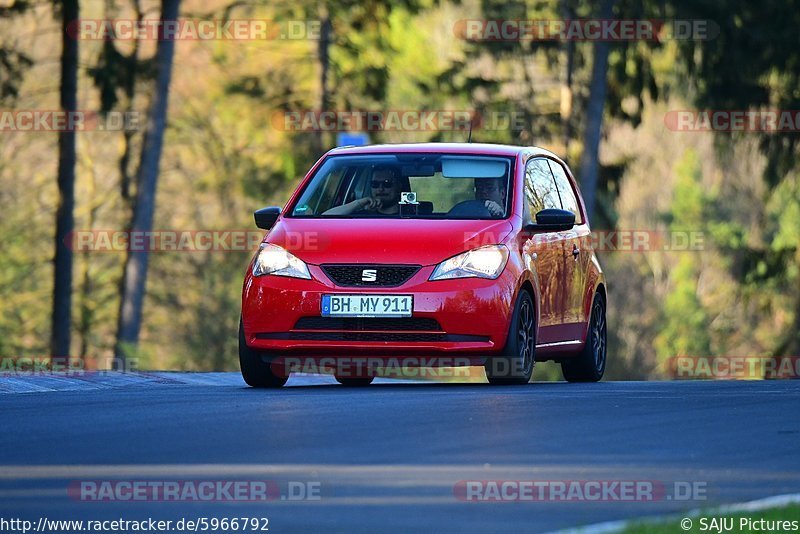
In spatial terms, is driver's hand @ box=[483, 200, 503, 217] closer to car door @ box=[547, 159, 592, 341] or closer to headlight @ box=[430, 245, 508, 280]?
headlight @ box=[430, 245, 508, 280]

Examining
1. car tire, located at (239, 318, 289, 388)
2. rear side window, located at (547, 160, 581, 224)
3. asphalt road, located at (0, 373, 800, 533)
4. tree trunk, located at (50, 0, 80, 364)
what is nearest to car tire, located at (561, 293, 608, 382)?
rear side window, located at (547, 160, 581, 224)

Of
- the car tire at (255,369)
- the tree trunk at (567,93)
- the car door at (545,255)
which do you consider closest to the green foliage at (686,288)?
the tree trunk at (567,93)

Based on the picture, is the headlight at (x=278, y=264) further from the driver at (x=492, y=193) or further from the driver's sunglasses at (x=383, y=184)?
the driver at (x=492, y=193)

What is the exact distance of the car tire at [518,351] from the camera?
15.4m

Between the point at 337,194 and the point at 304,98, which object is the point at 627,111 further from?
the point at 337,194

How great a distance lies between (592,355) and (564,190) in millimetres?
1466

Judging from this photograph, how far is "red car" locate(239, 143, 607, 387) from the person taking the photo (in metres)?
15.0

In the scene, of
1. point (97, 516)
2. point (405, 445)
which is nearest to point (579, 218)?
point (405, 445)

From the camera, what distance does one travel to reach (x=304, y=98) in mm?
49000

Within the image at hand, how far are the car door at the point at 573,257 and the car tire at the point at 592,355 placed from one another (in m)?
0.32

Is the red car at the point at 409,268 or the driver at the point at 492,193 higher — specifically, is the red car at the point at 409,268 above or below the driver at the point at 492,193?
below

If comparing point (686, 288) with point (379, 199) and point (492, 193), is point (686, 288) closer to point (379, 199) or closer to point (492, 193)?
point (492, 193)

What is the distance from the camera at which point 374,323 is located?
15.0m

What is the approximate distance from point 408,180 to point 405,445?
5.80 metres
